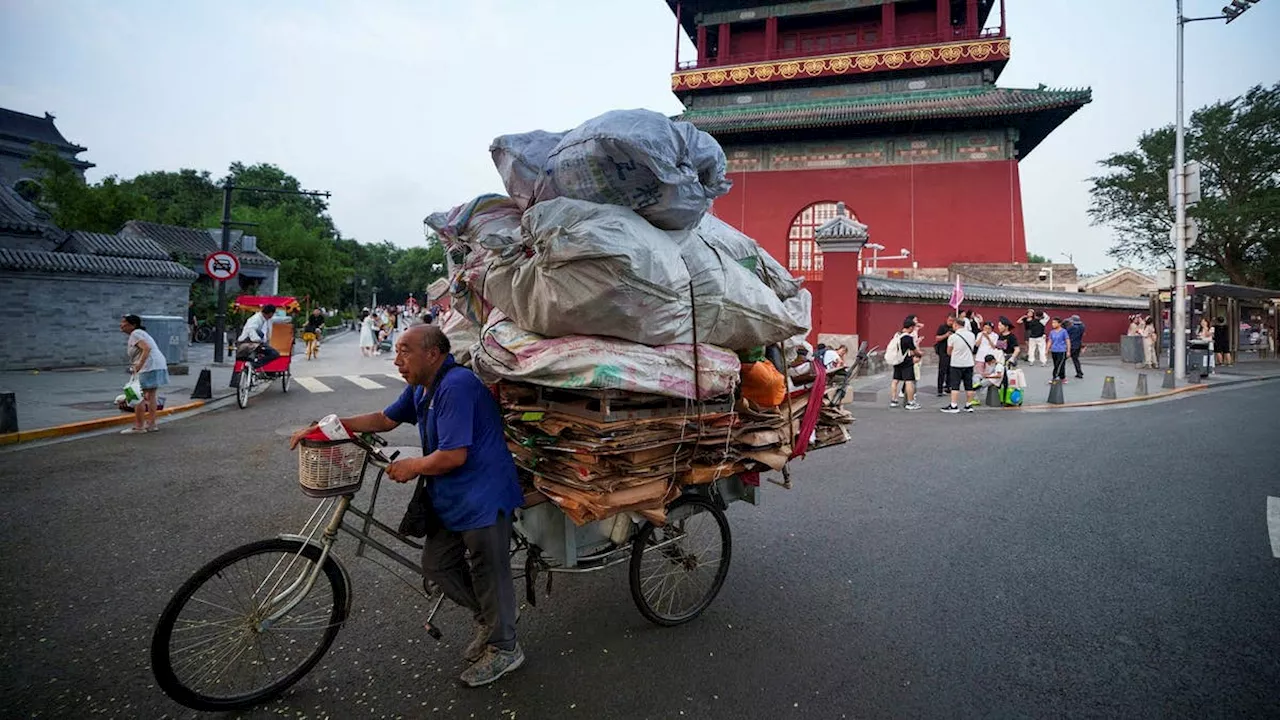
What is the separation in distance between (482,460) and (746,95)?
27330mm

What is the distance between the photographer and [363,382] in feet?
45.3

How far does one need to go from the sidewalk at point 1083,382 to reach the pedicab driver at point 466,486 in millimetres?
8899

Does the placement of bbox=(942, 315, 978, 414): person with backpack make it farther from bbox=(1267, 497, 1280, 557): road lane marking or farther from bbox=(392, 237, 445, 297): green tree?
bbox=(392, 237, 445, 297): green tree

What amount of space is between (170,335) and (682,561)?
47.7ft

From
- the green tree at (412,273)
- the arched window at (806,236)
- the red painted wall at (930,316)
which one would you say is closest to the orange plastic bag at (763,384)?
the red painted wall at (930,316)

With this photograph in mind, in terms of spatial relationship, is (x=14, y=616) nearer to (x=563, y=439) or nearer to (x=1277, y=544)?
(x=563, y=439)

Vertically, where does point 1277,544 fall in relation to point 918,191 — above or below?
below

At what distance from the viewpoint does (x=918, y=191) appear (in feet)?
78.2

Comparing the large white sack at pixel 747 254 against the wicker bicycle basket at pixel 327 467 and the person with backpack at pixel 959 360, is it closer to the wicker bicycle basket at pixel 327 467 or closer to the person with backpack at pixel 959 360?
the wicker bicycle basket at pixel 327 467

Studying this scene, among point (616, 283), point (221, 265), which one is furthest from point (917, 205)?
point (616, 283)

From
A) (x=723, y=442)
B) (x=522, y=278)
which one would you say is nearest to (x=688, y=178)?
(x=522, y=278)

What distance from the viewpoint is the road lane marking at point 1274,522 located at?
4359mm

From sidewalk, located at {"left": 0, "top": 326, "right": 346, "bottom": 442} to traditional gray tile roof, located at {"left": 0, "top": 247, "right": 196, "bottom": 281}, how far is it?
5.91ft

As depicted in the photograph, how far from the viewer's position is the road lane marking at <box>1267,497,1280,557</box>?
14.3 ft
